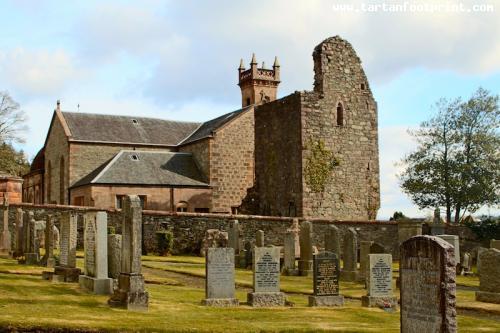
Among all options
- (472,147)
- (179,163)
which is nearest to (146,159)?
(179,163)

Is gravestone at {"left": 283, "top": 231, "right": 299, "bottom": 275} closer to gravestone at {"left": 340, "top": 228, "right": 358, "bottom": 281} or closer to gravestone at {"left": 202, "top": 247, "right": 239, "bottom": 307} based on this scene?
gravestone at {"left": 340, "top": 228, "right": 358, "bottom": 281}

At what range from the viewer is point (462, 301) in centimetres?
1847

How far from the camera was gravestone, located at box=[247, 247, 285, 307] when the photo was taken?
16156 millimetres

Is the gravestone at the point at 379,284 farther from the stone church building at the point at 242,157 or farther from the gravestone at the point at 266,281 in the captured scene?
the stone church building at the point at 242,157

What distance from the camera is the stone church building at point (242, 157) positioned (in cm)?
3697

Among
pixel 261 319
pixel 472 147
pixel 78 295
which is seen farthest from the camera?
pixel 472 147

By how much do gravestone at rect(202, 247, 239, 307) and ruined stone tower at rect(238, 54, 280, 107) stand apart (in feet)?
176

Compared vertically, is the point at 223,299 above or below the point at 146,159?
below

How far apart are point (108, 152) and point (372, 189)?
67.3 feet

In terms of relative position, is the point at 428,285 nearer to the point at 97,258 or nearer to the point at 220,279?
the point at 220,279

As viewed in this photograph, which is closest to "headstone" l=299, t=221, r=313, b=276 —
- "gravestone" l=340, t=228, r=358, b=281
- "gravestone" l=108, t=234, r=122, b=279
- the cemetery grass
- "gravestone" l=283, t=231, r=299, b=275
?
"gravestone" l=283, t=231, r=299, b=275

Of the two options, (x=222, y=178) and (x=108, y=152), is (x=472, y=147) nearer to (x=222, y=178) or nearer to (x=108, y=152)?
(x=222, y=178)

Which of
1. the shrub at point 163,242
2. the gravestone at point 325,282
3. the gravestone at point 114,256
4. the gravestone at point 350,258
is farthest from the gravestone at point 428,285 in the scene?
the shrub at point 163,242

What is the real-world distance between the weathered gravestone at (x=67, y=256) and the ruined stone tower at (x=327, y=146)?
18.6 metres
